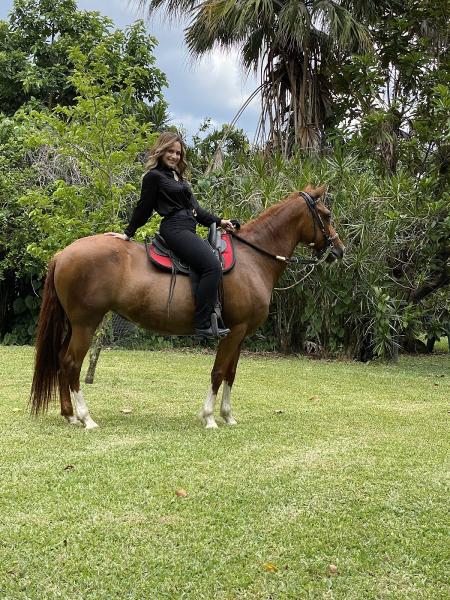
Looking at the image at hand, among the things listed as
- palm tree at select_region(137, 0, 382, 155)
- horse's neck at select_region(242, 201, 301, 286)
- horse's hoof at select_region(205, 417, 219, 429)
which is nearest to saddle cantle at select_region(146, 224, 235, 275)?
horse's neck at select_region(242, 201, 301, 286)

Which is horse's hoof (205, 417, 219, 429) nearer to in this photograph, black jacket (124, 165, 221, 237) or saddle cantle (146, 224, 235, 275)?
saddle cantle (146, 224, 235, 275)

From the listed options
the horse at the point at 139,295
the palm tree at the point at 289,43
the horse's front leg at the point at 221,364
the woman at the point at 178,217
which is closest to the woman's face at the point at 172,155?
the woman at the point at 178,217

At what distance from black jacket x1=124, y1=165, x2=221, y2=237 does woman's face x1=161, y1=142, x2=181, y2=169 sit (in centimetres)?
5

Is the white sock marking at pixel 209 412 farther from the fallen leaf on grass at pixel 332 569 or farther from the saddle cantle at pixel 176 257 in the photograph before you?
the fallen leaf on grass at pixel 332 569

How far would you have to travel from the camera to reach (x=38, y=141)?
757 centimetres

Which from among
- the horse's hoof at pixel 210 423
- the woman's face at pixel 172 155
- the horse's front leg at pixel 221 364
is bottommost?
the horse's hoof at pixel 210 423

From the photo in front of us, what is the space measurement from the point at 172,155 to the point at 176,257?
2.90ft

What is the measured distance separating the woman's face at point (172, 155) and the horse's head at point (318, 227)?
1.32 metres

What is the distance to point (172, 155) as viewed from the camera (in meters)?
5.19

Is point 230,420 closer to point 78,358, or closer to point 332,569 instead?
point 78,358

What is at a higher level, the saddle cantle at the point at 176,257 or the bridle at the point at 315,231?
the bridle at the point at 315,231

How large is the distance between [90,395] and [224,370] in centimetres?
223

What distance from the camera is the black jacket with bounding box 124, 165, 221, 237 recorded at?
5121mm

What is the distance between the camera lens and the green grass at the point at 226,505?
258cm
